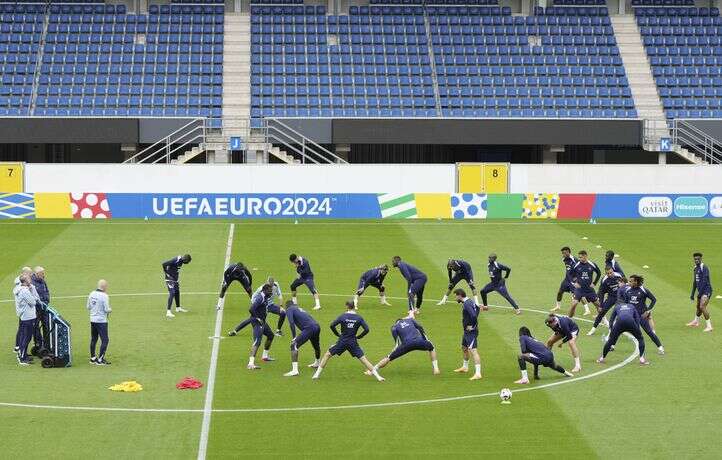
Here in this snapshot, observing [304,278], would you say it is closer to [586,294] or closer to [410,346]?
[586,294]

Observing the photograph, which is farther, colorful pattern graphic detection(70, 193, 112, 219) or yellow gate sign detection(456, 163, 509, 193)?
yellow gate sign detection(456, 163, 509, 193)

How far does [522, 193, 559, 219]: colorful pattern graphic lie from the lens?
54.1 metres

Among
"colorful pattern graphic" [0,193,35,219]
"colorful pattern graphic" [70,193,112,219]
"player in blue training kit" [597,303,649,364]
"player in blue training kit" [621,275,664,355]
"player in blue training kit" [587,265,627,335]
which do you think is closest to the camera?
"player in blue training kit" [597,303,649,364]

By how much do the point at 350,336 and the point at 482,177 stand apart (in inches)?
1372

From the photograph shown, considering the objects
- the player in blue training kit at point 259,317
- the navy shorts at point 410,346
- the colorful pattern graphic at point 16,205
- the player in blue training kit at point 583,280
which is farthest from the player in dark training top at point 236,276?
the colorful pattern graphic at point 16,205

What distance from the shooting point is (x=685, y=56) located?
6688 cm

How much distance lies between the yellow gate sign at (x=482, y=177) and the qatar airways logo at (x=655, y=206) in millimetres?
6158

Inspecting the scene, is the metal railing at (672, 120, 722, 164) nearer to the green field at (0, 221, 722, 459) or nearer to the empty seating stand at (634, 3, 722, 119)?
the empty seating stand at (634, 3, 722, 119)

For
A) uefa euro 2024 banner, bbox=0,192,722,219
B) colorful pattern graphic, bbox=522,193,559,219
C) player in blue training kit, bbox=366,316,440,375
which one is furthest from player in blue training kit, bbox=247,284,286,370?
colorful pattern graphic, bbox=522,193,559,219

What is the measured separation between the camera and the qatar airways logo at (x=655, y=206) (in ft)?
181

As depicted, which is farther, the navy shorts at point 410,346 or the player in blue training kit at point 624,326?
the player in blue training kit at point 624,326

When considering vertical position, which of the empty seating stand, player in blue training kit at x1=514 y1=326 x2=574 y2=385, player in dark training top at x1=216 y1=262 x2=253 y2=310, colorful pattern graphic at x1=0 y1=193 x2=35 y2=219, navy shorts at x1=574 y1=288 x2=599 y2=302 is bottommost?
player in blue training kit at x1=514 y1=326 x2=574 y2=385

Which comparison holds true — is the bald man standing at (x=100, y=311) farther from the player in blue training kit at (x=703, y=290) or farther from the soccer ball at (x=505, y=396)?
the player in blue training kit at (x=703, y=290)

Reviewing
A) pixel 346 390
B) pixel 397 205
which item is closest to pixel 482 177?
pixel 397 205
